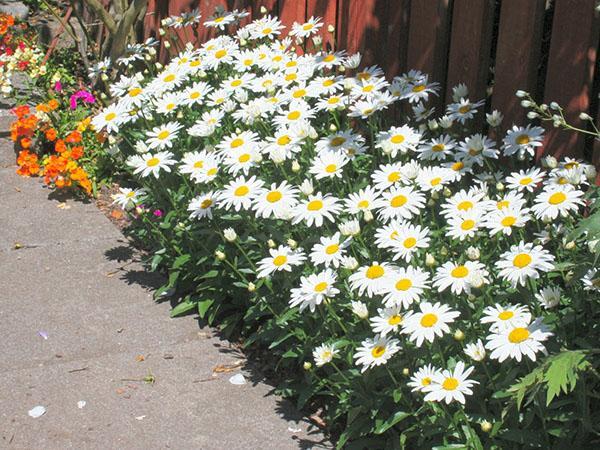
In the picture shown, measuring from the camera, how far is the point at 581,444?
2777 millimetres

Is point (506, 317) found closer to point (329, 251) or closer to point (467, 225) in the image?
point (467, 225)

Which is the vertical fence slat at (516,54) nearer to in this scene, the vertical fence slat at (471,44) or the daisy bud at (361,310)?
the vertical fence slat at (471,44)

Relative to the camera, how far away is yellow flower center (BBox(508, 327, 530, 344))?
8.96ft

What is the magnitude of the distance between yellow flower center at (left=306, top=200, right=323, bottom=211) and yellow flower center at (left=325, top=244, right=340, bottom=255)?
197mm

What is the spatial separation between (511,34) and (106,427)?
2419mm

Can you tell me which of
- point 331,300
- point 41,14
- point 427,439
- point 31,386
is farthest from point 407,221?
point 41,14

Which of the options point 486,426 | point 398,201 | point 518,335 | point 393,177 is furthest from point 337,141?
point 486,426

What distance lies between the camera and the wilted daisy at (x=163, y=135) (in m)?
4.28

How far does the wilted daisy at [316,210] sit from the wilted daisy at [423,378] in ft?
2.54

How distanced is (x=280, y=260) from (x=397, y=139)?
0.78 metres

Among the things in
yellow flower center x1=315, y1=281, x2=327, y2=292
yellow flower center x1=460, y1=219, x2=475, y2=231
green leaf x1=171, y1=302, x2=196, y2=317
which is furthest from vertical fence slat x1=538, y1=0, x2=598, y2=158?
green leaf x1=171, y1=302, x2=196, y2=317

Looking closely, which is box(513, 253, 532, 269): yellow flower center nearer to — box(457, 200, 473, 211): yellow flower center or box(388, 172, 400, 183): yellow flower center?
box(457, 200, 473, 211): yellow flower center

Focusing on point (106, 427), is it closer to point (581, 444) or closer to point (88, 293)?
point (88, 293)

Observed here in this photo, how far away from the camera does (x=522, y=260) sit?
9.45ft
